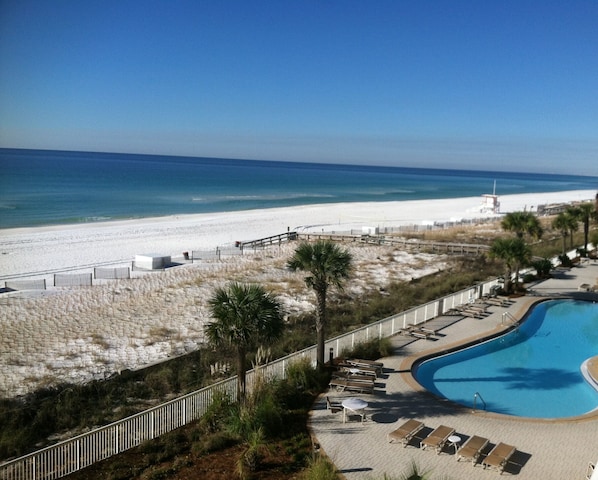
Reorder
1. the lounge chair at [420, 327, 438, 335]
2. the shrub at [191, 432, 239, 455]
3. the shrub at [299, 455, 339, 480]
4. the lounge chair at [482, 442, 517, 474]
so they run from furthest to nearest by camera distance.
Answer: the lounge chair at [420, 327, 438, 335] < the shrub at [191, 432, 239, 455] < the lounge chair at [482, 442, 517, 474] < the shrub at [299, 455, 339, 480]

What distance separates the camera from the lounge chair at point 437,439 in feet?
34.8

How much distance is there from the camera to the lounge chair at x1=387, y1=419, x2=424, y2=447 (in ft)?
35.7

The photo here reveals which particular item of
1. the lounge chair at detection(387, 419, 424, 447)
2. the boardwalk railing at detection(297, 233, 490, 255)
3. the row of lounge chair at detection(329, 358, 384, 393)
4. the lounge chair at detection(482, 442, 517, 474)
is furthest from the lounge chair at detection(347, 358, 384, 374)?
the boardwalk railing at detection(297, 233, 490, 255)

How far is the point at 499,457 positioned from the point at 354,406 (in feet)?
9.80

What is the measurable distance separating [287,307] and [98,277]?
10.1m

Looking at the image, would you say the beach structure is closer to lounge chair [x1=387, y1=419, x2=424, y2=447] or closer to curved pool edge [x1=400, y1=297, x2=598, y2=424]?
curved pool edge [x1=400, y1=297, x2=598, y2=424]

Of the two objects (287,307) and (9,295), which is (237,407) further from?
(9,295)

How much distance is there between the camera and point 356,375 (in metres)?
14.0

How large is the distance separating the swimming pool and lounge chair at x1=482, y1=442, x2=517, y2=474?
3.09 meters

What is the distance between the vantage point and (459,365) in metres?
16.5

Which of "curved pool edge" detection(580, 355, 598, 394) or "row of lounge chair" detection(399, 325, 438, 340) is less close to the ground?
"row of lounge chair" detection(399, 325, 438, 340)

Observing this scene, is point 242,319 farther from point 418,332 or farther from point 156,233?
point 156,233

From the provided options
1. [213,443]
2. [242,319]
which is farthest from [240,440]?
[242,319]

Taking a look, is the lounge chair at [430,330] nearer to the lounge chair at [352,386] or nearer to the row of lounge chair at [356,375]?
the row of lounge chair at [356,375]
